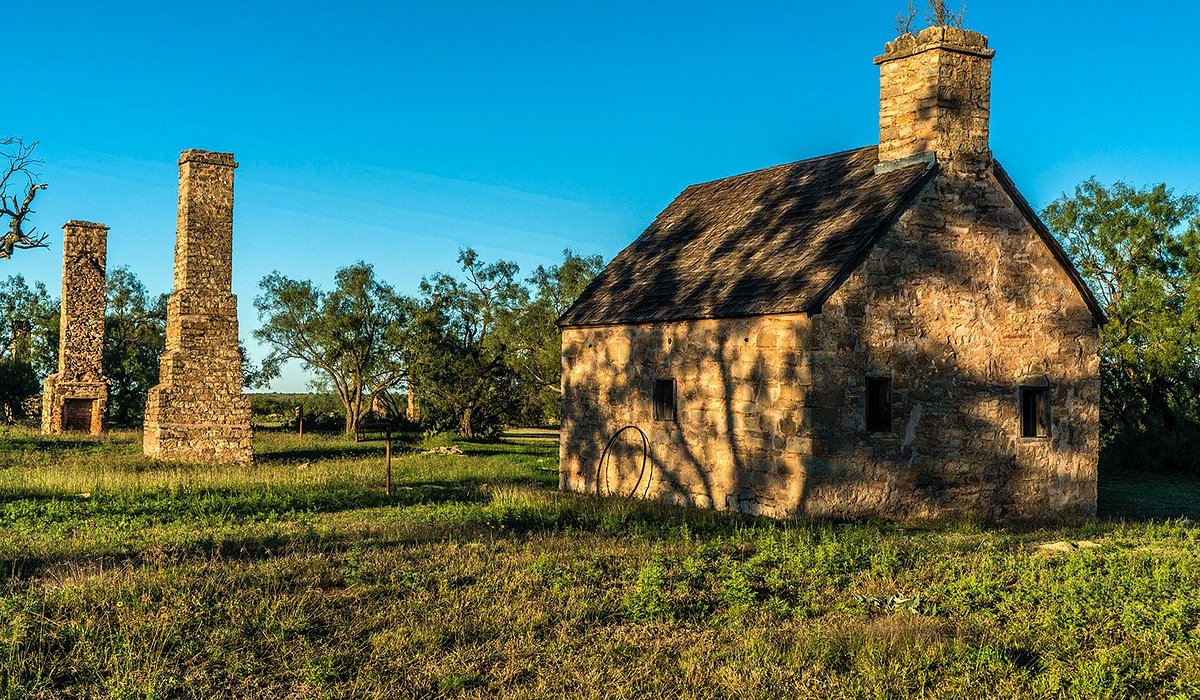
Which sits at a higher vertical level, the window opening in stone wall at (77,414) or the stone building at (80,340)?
the stone building at (80,340)

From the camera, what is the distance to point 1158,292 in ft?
90.1

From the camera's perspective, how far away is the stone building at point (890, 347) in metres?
13.7

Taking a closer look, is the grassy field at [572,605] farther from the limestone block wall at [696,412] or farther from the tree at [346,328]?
the tree at [346,328]

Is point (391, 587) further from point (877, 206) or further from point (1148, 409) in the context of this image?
point (1148, 409)

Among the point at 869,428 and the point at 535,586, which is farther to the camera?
the point at 869,428

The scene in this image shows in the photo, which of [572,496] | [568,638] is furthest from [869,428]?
[568,638]

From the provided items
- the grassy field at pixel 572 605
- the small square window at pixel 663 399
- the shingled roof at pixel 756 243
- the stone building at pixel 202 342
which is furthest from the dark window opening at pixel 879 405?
the stone building at pixel 202 342

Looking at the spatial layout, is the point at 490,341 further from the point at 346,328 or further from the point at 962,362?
the point at 962,362

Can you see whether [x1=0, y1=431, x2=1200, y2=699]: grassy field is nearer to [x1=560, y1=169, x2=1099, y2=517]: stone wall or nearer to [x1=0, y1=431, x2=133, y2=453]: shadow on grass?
[x1=560, y1=169, x2=1099, y2=517]: stone wall

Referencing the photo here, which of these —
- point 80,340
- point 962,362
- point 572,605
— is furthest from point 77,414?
point 572,605

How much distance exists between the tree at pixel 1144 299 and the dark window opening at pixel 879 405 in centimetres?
1647

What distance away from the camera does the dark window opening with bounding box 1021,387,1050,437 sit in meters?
15.3

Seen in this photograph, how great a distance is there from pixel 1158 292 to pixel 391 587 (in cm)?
2594

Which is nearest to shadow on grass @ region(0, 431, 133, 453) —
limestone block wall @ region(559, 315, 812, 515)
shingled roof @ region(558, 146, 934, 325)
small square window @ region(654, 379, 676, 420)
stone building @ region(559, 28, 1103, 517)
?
limestone block wall @ region(559, 315, 812, 515)
